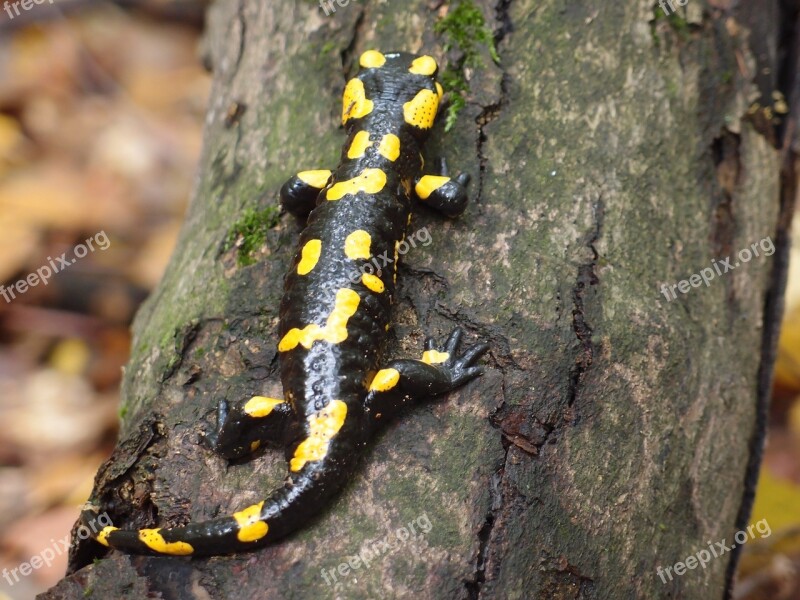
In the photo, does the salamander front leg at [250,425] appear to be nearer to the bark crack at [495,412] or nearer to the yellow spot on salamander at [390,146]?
the bark crack at [495,412]

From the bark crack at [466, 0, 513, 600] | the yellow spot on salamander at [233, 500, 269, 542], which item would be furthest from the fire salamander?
the bark crack at [466, 0, 513, 600]

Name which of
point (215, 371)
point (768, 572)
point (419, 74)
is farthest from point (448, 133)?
point (768, 572)

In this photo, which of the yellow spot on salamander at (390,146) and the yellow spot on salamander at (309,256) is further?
the yellow spot on salamander at (390,146)

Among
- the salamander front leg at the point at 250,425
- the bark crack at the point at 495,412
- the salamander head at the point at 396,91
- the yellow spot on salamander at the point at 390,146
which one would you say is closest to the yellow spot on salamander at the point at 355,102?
the salamander head at the point at 396,91

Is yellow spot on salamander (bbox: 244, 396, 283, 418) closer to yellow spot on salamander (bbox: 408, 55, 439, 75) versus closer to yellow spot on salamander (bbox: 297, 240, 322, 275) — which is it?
yellow spot on salamander (bbox: 297, 240, 322, 275)

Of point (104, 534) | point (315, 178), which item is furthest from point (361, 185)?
point (104, 534)

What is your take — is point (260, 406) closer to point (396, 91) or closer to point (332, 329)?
point (332, 329)

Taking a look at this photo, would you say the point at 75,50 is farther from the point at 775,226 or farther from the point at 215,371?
the point at 775,226
